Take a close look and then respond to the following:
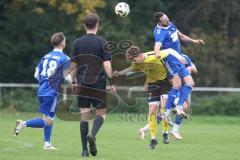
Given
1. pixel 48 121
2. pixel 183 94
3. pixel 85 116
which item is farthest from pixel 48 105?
pixel 183 94

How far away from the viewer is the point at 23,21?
3362 cm

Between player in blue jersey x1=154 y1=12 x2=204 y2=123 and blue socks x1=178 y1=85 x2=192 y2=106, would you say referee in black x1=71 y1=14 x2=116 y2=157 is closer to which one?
player in blue jersey x1=154 y1=12 x2=204 y2=123

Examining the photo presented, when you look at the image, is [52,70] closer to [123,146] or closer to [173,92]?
[123,146]

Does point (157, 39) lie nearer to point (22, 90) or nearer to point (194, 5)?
point (22, 90)

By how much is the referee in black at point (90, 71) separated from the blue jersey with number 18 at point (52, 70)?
1.44 m

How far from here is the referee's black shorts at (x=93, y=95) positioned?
11.3 meters

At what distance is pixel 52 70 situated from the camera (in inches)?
508

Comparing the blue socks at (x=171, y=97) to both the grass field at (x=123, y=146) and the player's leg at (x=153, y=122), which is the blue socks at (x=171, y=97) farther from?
the player's leg at (x=153, y=122)

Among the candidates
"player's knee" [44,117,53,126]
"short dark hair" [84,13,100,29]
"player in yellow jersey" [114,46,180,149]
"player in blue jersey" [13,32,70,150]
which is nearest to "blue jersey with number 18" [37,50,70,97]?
"player in blue jersey" [13,32,70,150]

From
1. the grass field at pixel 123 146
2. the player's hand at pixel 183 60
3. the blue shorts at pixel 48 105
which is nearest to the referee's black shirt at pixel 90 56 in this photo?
the grass field at pixel 123 146

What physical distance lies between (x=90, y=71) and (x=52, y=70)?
5.64 feet

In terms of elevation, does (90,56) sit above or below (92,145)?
above

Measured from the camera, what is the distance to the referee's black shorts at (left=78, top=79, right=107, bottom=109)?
11312mm

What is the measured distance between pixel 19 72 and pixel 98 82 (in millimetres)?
22957
